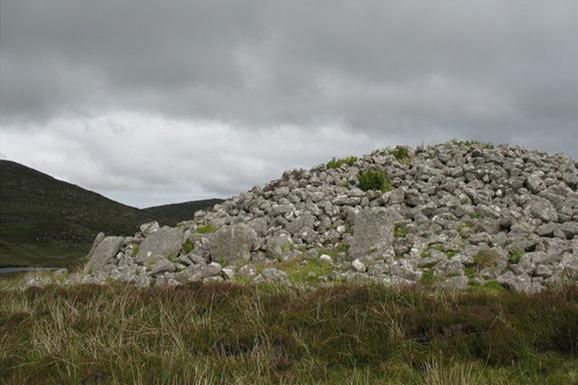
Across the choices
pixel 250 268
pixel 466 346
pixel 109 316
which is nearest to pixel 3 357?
pixel 109 316

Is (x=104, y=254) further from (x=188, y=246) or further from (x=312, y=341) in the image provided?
(x=312, y=341)

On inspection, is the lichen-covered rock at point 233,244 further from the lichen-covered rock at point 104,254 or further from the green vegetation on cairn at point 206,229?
the lichen-covered rock at point 104,254

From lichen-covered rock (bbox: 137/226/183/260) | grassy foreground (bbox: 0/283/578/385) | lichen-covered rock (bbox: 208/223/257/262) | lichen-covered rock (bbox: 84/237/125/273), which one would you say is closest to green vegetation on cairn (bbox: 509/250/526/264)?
grassy foreground (bbox: 0/283/578/385)

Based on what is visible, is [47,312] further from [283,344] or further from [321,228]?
[321,228]

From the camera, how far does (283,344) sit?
7.32 meters

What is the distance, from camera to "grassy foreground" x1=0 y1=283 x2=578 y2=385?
240 inches

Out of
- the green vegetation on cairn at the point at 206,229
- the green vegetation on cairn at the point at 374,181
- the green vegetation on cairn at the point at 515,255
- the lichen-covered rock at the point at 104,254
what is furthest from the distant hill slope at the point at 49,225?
the green vegetation on cairn at the point at 515,255

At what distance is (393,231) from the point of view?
15.8 m

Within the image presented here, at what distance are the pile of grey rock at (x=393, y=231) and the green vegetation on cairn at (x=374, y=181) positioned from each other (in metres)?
0.38

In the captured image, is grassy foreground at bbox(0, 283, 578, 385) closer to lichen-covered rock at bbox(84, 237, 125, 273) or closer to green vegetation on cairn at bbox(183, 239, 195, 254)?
green vegetation on cairn at bbox(183, 239, 195, 254)

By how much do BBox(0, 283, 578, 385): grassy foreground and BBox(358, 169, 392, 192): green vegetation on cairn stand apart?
1023 centimetres

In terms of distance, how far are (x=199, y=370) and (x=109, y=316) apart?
3.81 m

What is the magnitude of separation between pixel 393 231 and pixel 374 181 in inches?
178

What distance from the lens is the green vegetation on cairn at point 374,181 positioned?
65.3 ft
